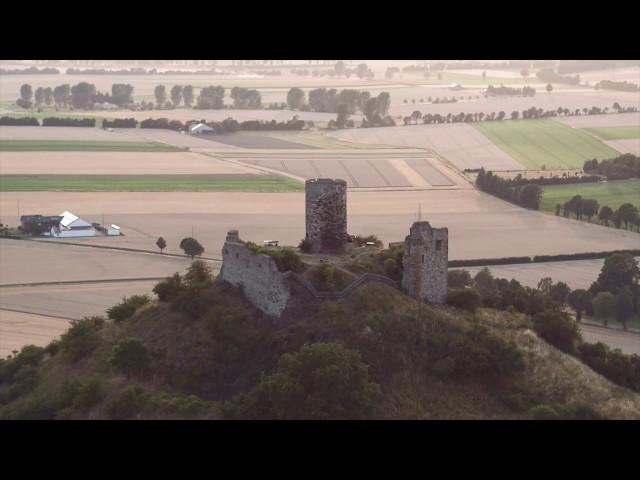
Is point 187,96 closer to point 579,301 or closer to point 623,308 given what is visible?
point 579,301

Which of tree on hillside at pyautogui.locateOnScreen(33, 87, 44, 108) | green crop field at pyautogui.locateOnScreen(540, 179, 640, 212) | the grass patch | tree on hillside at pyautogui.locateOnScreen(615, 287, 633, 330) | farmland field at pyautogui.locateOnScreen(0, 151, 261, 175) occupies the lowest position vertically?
tree on hillside at pyautogui.locateOnScreen(615, 287, 633, 330)

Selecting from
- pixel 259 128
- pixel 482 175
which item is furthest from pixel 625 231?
pixel 259 128

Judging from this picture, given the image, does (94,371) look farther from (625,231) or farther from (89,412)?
(625,231)

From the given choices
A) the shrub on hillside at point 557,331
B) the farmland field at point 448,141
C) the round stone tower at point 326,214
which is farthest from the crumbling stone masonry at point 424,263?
the farmland field at point 448,141

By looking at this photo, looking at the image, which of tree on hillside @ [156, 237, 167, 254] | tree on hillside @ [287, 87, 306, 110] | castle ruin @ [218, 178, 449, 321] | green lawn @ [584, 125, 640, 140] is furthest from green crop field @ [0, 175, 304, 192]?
tree on hillside @ [287, 87, 306, 110]

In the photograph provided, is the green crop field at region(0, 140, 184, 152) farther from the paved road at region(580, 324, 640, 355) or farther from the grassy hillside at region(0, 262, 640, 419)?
the grassy hillside at region(0, 262, 640, 419)

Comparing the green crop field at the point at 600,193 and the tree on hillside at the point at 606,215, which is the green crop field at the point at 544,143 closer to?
the green crop field at the point at 600,193
